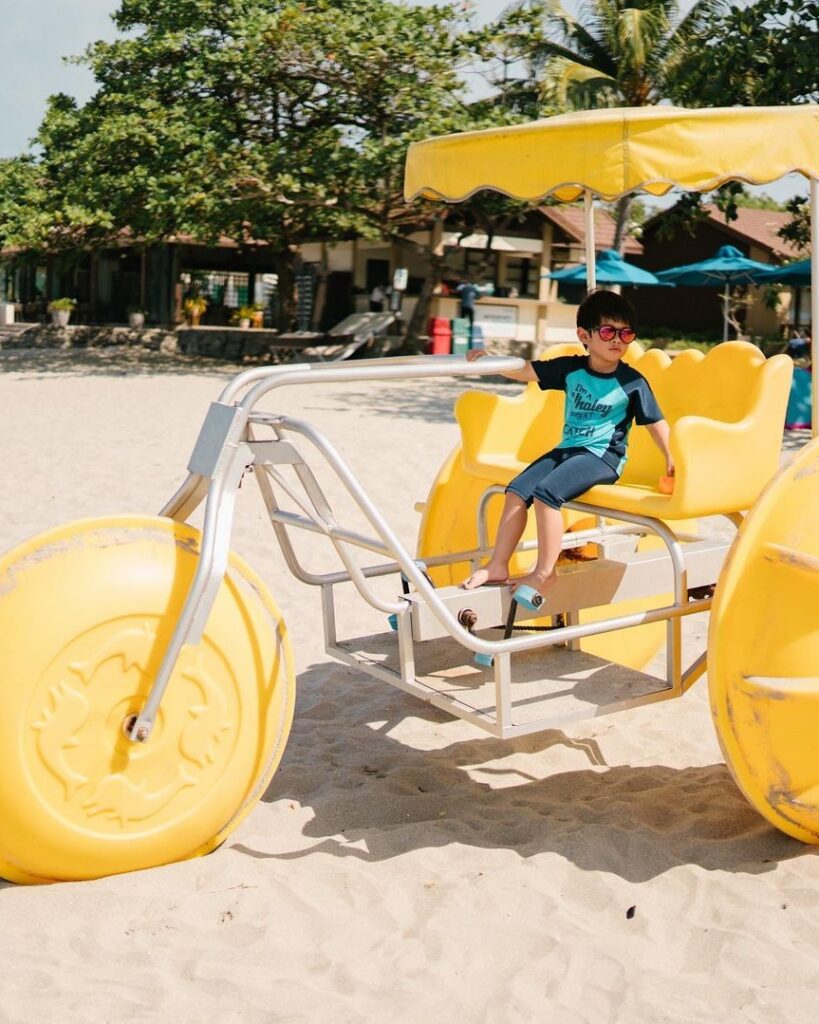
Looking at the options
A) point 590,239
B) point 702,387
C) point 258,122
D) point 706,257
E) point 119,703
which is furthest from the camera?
point 706,257

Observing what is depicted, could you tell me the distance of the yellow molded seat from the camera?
12.5ft

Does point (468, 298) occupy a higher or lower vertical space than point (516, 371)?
higher

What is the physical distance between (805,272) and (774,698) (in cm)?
1711

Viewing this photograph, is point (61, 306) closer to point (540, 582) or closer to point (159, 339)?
point (159, 339)

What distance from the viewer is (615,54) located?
28.9 meters

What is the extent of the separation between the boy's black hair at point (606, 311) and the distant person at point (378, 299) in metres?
24.5

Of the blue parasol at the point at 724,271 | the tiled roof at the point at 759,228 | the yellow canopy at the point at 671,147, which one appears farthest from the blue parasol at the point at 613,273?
the yellow canopy at the point at 671,147

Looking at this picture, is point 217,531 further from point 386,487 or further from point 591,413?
point 386,487

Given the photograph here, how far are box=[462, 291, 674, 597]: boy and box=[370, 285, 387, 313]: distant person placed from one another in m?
24.4

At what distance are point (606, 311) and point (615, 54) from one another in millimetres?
27494

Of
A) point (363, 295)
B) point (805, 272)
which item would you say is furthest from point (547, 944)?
point (363, 295)

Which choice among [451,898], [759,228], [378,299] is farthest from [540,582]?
[759,228]

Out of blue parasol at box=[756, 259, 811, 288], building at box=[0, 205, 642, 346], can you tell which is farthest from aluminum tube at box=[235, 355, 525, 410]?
building at box=[0, 205, 642, 346]

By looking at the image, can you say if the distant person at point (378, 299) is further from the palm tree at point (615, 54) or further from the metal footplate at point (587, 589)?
the metal footplate at point (587, 589)
